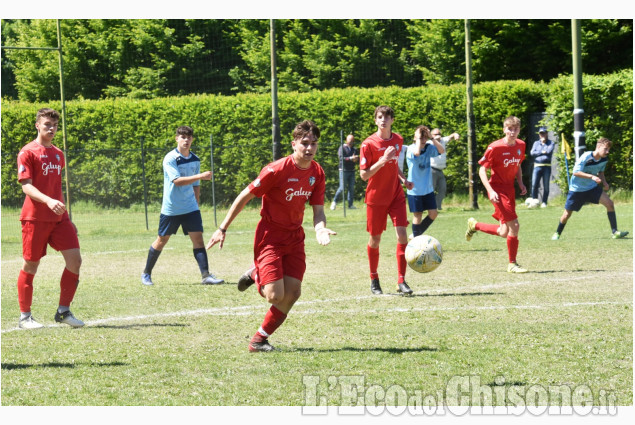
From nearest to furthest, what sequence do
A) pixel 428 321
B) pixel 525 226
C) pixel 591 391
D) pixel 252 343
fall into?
pixel 591 391
pixel 252 343
pixel 428 321
pixel 525 226

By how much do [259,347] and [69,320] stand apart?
2397 millimetres

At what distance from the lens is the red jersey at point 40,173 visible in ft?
27.0

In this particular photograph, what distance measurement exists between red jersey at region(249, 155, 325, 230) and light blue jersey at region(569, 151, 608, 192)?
8.51 meters

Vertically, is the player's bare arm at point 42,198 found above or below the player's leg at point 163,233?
above

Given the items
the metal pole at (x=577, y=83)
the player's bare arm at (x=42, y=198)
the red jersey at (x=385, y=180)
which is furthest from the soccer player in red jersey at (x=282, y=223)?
the metal pole at (x=577, y=83)

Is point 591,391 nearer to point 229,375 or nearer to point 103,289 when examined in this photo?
point 229,375

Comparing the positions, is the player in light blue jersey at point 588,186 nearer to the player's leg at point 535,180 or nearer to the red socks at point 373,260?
the red socks at point 373,260

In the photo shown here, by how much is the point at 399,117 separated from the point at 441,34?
21.7 feet

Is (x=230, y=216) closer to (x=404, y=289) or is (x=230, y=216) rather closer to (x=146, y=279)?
(x=404, y=289)

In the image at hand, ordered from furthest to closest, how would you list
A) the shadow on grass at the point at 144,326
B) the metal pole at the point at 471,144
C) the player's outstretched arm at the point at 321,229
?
the metal pole at the point at 471,144 < the shadow on grass at the point at 144,326 < the player's outstretched arm at the point at 321,229

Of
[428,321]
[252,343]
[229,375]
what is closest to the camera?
[229,375]

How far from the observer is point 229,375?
630cm

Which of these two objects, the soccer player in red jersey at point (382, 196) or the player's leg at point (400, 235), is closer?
the soccer player in red jersey at point (382, 196)

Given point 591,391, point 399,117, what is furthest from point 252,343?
point 399,117
